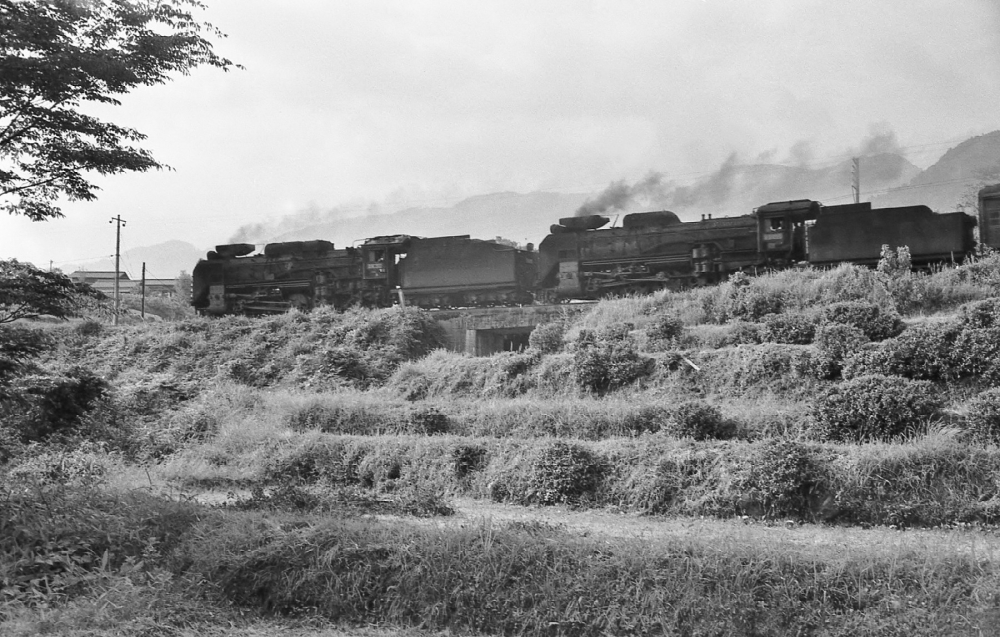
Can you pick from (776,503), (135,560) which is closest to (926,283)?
(776,503)

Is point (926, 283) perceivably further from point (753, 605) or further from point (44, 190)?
point (44, 190)

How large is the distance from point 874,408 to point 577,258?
14.1m

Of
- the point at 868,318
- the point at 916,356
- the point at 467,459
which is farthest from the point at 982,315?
the point at 467,459

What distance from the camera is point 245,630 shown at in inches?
304

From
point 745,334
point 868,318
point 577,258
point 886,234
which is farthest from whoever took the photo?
point 577,258

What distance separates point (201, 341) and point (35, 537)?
16.9 m

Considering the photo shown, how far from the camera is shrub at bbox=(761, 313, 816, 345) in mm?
16391

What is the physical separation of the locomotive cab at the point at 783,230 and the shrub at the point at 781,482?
13.3m

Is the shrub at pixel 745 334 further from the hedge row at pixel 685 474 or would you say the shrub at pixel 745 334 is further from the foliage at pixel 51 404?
the foliage at pixel 51 404

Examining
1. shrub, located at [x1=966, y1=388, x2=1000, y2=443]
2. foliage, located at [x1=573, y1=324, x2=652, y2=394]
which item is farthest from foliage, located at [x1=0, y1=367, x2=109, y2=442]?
shrub, located at [x1=966, y1=388, x2=1000, y2=443]

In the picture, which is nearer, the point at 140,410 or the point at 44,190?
the point at 44,190

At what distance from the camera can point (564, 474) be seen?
39.7 ft

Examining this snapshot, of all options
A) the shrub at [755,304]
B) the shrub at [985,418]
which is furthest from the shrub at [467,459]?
the shrub at [755,304]

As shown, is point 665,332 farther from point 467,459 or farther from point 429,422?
point 467,459
